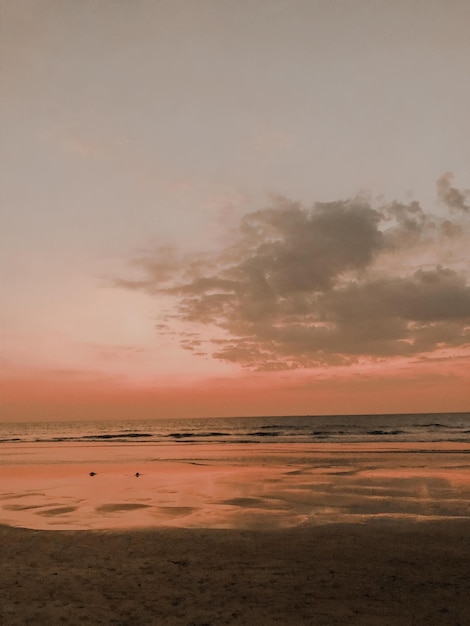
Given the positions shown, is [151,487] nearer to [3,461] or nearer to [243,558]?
[243,558]

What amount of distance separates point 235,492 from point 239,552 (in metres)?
10.5

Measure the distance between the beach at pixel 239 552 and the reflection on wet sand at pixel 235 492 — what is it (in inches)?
4.1

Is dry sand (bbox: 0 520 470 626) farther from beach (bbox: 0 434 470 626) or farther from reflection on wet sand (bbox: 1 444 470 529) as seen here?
reflection on wet sand (bbox: 1 444 470 529)

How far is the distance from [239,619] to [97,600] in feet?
9.43

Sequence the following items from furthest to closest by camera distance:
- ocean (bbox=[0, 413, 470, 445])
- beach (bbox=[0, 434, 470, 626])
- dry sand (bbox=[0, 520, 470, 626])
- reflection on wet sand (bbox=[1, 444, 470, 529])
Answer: ocean (bbox=[0, 413, 470, 445]) < reflection on wet sand (bbox=[1, 444, 470, 529]) < beach (bbox=[0, 434, 470, 626]) < dry sand (bbox=[0, 520, 470, 626])

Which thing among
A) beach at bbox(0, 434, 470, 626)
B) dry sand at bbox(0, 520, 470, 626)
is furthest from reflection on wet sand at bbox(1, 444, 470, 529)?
dry sand at bbox(0, 520, 470, 626)

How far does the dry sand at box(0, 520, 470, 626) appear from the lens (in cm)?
905

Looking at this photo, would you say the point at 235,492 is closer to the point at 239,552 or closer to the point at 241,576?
the point at 239,552

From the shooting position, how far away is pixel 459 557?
1238cm

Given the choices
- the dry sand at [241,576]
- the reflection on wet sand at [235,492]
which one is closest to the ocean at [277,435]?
the reflection on wet sand at [235,492]

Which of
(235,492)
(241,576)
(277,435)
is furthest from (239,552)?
(277,435)

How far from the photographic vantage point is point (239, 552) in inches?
515

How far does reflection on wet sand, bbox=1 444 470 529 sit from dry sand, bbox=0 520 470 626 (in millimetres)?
1983

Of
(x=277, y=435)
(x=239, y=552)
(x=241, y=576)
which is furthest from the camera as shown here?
(x=277, y=435)
